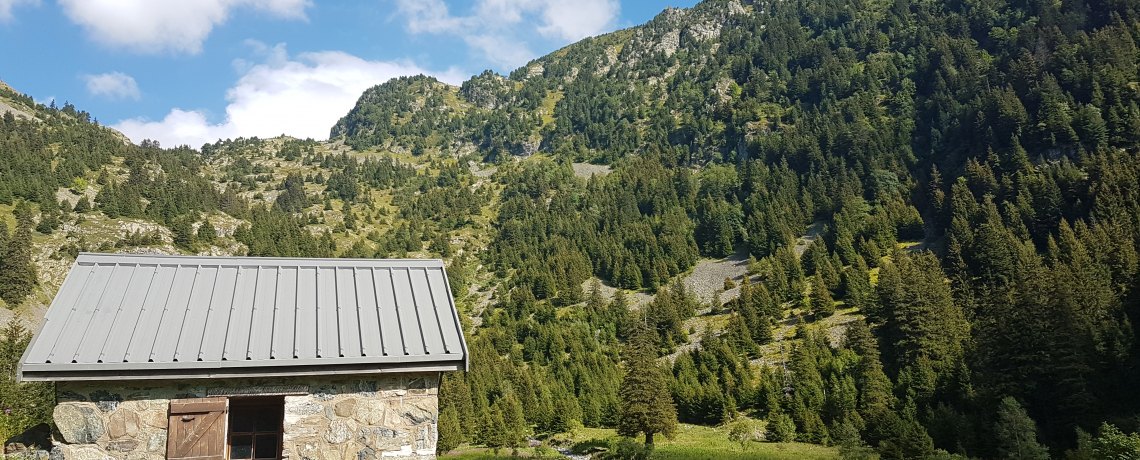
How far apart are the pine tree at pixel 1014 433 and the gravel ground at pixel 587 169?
5753 inches

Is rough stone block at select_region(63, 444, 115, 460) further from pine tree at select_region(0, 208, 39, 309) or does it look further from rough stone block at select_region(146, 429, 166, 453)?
pine tree at select_region(0, 208, 39, 309)

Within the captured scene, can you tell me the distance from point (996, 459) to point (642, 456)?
18410 millimetres

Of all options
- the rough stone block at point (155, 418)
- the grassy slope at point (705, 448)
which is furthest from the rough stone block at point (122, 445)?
the grassy slope at point (705, 448)

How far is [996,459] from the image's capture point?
32.5 metres

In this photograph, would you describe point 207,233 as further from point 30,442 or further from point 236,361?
point 236,361

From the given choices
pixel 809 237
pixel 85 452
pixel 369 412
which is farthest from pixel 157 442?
pixel 809 237

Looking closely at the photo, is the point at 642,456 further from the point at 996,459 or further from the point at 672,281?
the point at 672,281

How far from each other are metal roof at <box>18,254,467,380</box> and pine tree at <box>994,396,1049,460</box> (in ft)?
98.5

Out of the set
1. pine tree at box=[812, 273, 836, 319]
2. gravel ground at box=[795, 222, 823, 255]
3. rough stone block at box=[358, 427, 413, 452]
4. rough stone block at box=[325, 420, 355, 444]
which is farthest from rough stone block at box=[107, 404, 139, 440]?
gravel ground at box=[795, 222, 823, 255]

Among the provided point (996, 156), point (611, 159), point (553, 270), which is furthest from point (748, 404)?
point (611, 159)

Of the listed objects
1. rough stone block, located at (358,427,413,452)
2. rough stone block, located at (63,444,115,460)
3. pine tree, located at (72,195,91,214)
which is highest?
pine tree, located at (72,195,91,214)

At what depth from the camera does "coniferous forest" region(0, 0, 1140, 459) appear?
4053cm

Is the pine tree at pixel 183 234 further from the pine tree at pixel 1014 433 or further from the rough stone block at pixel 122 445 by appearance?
the pine tree at pixel 1014 433

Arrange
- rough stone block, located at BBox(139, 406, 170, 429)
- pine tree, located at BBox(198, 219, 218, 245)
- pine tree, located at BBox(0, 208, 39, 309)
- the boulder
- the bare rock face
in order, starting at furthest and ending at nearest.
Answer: pine tree, located at BBox(198, 219, 218, 245)
pine tree, located at BBox(0, 208, 39, 309)
the boulder
rough stone block, located at BBox(139, 406, 170, 429)
the bare rock face
